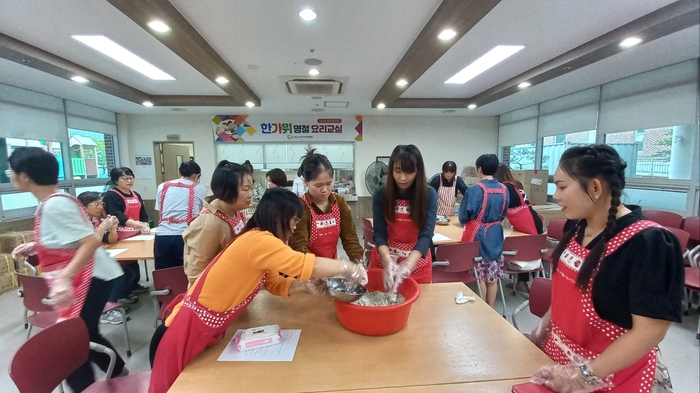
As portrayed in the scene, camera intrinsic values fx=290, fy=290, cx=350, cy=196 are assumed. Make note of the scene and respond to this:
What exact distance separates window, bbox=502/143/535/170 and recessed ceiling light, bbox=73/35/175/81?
234 inches

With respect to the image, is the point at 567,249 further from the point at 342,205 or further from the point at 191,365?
the point at 191,365

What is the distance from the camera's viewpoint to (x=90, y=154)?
201 inches

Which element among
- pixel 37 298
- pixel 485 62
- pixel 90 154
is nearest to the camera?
pixel 37 298

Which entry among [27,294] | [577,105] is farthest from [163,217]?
[577,105]

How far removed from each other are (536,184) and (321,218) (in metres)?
4.07

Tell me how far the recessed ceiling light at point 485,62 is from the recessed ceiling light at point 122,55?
357cm

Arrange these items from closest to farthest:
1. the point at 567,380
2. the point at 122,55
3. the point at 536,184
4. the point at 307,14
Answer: the point at 567,380 → the point at 307,14 → the point at 122,55 → the point at 536,184

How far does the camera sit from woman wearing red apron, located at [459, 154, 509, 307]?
242 centimetres

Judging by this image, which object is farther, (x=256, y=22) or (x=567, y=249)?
(x=256, y=22)

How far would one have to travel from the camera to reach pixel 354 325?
1.05 meters

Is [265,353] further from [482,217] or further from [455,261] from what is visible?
[482,217]

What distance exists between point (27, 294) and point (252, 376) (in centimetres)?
195

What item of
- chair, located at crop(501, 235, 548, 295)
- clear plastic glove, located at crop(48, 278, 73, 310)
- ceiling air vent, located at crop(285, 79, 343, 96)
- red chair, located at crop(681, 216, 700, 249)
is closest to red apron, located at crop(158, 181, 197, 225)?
clear plastic glove, located at crop(48, 278, 73, 310)

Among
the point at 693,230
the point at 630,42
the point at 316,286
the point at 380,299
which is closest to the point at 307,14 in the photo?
the point at 316,286
